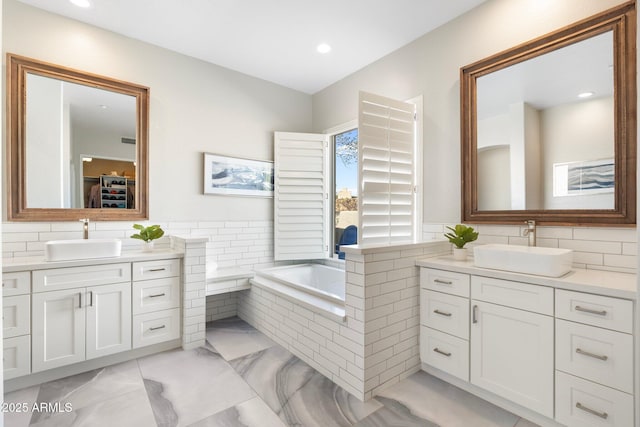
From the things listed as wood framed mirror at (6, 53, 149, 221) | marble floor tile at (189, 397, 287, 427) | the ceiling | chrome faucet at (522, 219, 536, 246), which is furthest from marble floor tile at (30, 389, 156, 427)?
the ceiling

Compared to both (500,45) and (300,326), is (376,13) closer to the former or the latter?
(500,45)

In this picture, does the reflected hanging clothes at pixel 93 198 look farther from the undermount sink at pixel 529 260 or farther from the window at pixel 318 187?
the undermount sink at pixel 529 260

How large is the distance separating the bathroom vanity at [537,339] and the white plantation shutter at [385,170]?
45 cm

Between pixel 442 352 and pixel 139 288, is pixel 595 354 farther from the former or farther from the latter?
pixel 139 288

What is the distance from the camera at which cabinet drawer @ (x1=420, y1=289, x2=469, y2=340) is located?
2.21 m

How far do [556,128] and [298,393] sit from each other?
2480mm

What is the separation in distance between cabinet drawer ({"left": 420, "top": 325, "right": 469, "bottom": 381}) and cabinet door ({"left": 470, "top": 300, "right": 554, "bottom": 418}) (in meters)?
0.06

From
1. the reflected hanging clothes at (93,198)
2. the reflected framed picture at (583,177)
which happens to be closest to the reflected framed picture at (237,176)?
the reflected hanging clothes at (93,198)

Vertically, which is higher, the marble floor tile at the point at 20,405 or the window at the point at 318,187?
the window at the point at 318,187

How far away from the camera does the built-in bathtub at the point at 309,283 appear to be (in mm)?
2525

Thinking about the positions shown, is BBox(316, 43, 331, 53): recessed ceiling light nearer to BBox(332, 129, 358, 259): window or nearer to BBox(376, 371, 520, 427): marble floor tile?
BBox(332, 129, 358, 259): window

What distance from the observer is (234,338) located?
307 centimetres

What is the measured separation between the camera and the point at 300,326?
8.78 ft

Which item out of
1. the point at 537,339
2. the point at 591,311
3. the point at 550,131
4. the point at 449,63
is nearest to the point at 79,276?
the point at 537,339
